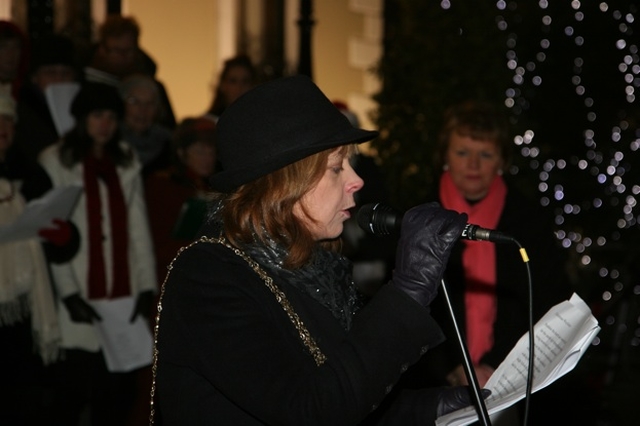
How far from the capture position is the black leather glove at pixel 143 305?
645 cm

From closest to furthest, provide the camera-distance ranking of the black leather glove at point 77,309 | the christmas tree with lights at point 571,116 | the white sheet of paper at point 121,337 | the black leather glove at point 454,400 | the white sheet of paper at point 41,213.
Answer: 1. the black leather glove at point 454,400
2. the white sheet of paper at point 41,213
3. the black leather glove at point 77,309
4. the white sheet of paper at point 121,337
5. the christmas tree with lights at point 571,116

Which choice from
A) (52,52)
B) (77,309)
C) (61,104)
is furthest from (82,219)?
(52,52)

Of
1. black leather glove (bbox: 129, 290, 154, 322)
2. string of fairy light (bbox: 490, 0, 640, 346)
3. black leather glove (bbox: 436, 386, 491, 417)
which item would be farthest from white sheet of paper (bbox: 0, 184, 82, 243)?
string of fairy light (bbox: 490, 0, 640, 346)

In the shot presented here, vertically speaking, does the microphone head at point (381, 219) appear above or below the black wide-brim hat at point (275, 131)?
below

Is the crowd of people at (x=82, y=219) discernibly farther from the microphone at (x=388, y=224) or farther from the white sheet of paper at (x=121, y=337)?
the microphone at (x=388, y=224)

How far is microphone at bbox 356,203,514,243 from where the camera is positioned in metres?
2.81

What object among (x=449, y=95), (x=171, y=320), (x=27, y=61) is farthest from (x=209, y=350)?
(x=449, y=95)

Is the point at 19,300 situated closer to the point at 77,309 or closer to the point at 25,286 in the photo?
the point at 25,286

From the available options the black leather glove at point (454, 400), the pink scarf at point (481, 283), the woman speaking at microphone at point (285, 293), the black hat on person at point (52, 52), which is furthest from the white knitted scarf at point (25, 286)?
the black leather glove at point (454, 400)

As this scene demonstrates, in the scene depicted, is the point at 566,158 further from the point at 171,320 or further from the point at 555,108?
the point at 171,320

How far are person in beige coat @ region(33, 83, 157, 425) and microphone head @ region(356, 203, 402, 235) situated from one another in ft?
11.7

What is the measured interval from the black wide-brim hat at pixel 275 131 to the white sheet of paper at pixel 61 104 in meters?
4.06

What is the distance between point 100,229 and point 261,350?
3793 mm

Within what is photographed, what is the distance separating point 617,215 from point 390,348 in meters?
7.60
